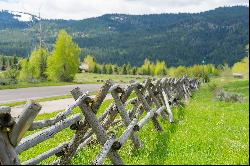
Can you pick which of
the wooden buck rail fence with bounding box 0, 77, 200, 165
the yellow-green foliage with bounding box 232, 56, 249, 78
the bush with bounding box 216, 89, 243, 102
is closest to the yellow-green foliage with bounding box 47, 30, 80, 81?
the bush with bounding box 216, 89, 243, 102

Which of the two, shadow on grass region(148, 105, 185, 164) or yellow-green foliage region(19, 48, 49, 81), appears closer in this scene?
shadow on grass region(148, 105, 185, 164)

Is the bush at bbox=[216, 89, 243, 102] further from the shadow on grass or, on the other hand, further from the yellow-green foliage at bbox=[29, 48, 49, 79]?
the yellow-green foliage at bbox=[29, 48, 49, 79]

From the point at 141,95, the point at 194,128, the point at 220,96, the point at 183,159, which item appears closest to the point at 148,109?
the point at 141,95

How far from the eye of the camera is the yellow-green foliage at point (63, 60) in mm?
94562

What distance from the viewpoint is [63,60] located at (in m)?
96.6

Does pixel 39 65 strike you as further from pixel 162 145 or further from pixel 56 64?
pixel 162 145

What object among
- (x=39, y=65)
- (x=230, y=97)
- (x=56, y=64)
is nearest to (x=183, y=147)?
(x=230, y=97)

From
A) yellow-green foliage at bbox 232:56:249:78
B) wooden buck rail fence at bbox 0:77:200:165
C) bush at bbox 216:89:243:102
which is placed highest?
yellow-green foliage at bbox 232:56:249:78

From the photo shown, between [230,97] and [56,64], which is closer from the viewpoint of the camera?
[230,97]

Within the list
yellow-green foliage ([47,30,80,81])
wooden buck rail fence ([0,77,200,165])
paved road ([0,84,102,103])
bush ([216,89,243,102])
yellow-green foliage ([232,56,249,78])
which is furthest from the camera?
yellow-green foliage ([47,30,80,81])

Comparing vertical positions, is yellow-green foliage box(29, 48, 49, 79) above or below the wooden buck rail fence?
below

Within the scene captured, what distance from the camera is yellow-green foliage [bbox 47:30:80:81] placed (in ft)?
310

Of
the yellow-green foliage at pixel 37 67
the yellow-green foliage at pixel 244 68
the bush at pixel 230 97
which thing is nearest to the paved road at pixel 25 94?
the bush at pixel 230 97

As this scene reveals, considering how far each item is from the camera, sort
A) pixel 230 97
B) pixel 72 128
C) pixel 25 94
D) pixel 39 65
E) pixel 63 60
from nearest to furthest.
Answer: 1. pixel 72 128
2. pixel 230 97
3. pixel 25 94
4. pixel 63 60
5. pixel 39 65
